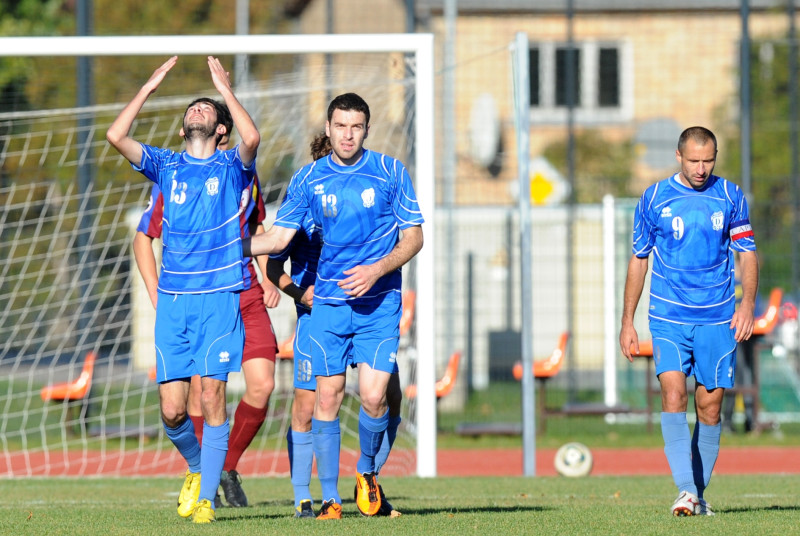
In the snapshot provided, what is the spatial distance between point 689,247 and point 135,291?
9.05 metres

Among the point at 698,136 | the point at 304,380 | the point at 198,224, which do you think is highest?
the point at 698,136

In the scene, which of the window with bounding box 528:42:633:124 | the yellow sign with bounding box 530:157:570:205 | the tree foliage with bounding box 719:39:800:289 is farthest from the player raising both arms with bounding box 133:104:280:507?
the yellow sign with bounding box 530:157:570:205

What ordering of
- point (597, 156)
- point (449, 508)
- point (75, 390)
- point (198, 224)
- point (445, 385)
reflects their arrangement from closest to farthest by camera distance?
point (198, 224) < point (449, 508) < point (75, 390) < point (445, 385) < point (597, 156)

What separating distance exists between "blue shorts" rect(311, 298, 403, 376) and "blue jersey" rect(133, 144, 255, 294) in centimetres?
53

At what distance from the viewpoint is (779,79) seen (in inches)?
779

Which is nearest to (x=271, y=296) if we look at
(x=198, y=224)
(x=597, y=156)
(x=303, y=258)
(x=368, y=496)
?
(x=303, y=258)

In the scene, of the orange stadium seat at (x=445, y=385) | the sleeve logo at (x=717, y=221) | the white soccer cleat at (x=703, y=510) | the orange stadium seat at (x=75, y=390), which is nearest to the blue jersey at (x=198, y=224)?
the sleeve logo at (x=717, y=221)

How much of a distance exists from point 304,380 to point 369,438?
470mm

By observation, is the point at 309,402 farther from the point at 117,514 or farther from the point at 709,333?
the point at 709,333

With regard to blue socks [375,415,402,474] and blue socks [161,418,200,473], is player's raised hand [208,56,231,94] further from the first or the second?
blue socks [375,415,402,474]

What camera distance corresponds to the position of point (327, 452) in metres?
6.55

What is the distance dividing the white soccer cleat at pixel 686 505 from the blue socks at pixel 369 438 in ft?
5.28

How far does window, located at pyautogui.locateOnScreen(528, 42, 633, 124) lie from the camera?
63.1 feet

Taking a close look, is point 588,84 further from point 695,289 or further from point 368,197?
point 368,197
